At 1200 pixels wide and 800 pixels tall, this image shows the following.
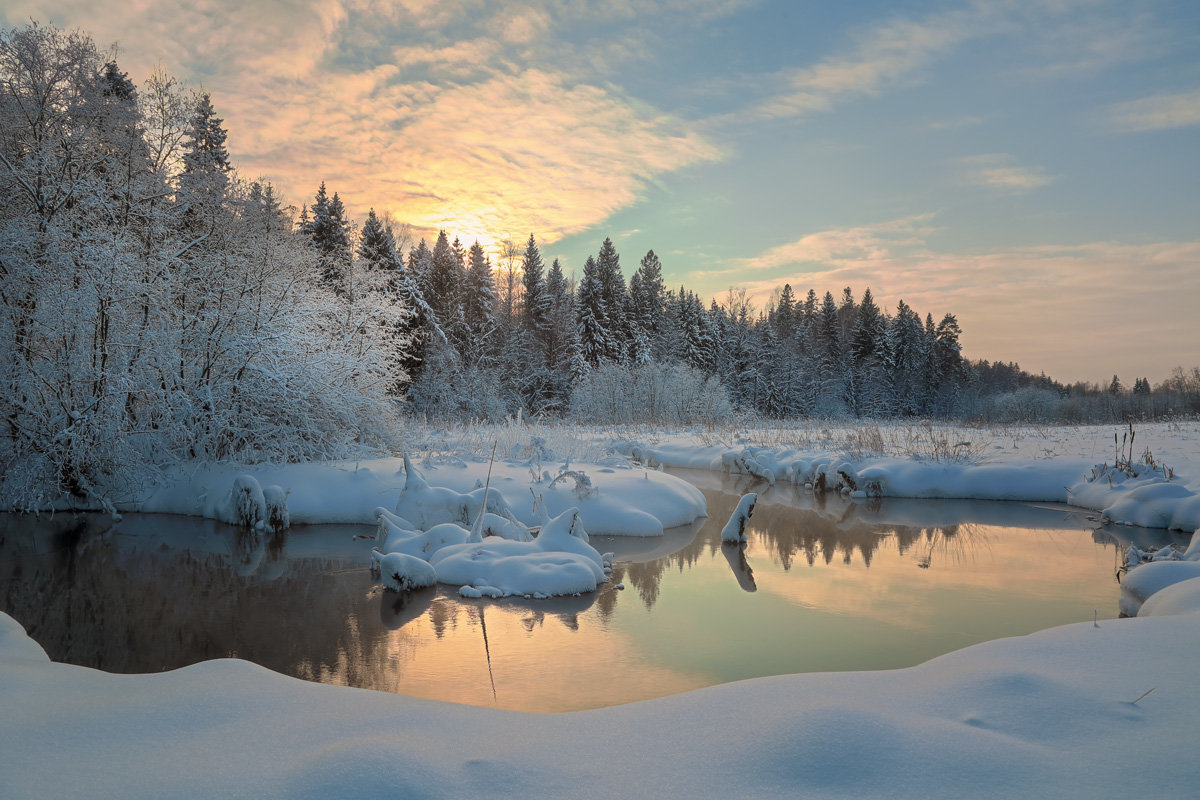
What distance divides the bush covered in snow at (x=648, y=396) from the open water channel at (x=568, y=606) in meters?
22.8

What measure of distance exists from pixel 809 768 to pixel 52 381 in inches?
578

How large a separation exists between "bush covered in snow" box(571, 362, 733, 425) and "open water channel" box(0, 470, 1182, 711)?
2283 cm

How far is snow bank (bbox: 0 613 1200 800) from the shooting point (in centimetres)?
245

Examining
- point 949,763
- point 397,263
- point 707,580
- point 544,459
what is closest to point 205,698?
point 949,763

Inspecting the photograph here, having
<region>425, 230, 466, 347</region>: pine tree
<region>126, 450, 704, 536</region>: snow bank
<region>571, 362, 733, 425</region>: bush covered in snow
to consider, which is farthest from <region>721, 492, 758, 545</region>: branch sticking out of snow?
<region>425, 230, 466, 347</region>: pine tree

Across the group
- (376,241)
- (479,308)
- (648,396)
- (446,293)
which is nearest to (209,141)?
(376,241)

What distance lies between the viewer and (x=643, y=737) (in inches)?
121

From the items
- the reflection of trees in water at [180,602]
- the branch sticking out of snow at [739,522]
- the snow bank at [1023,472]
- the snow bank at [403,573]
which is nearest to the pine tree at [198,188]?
the reflection of trees in water at [180,602]

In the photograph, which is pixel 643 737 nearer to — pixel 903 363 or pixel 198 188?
pixel 198 188

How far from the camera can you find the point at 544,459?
14234mm

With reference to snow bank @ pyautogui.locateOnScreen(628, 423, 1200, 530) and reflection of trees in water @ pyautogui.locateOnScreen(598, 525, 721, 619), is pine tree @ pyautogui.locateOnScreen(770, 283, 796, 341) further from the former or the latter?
reflection of trees in water @ pyautogui.locateOnScreen(598, 525, 721, 619)

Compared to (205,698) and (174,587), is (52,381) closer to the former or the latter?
(174,587)

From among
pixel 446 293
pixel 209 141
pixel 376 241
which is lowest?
pixel 446 293

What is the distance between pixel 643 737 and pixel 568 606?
4.02 m
